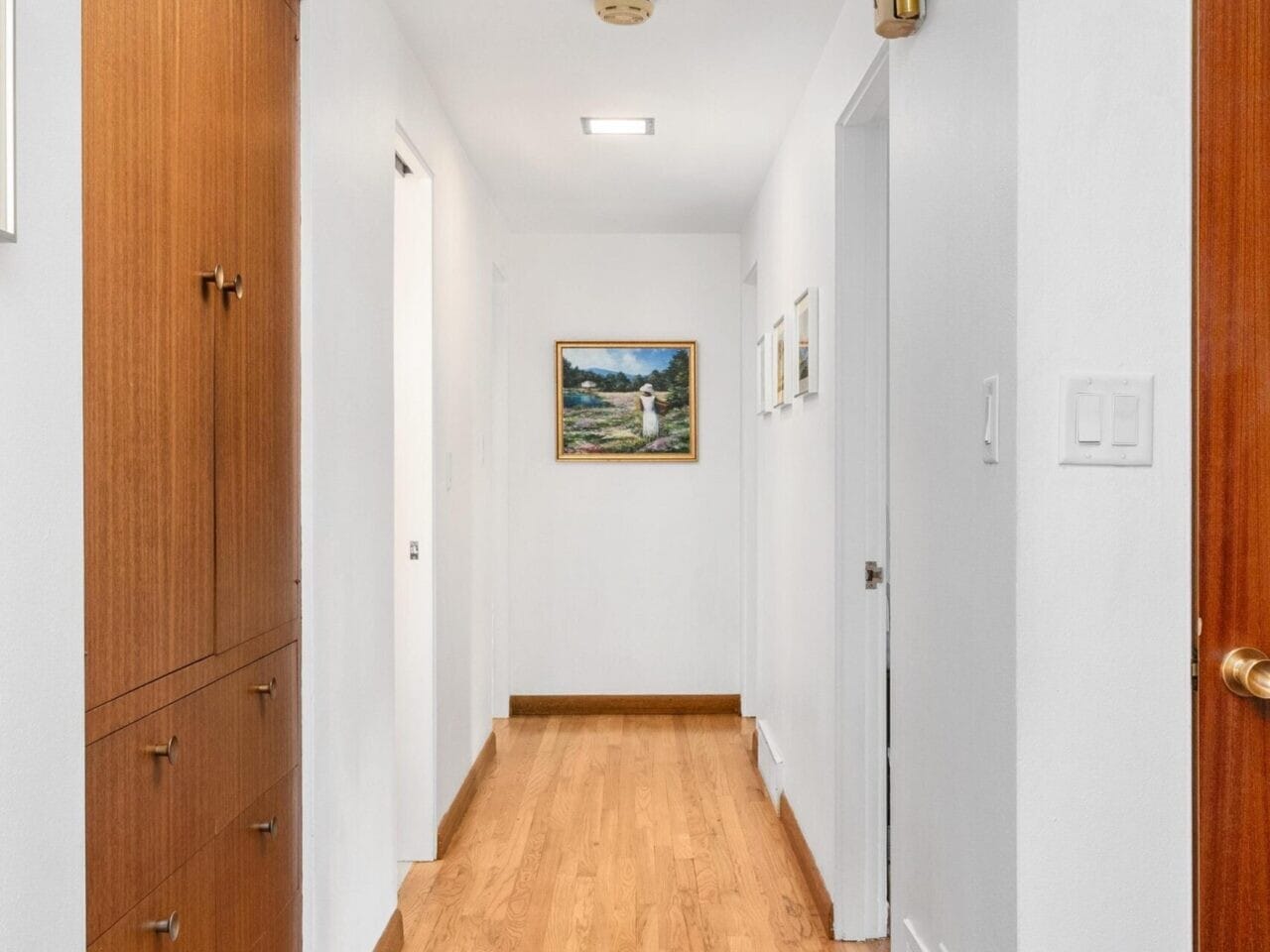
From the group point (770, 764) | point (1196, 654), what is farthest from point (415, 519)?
point (1196, 654)

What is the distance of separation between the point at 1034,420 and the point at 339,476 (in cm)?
149

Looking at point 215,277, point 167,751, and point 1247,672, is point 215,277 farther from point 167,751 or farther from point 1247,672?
point 1247,672

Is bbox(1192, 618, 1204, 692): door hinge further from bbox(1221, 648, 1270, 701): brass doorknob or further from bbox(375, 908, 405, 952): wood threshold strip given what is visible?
bbox(375, 908, 405, 952): wood threshold strip

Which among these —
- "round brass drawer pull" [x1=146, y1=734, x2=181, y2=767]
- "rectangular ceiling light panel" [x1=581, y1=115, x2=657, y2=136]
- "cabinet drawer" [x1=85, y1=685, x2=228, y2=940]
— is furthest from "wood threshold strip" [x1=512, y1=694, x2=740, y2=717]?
"round brass drawer pull" [x1=146, y1=734, x2=181, y2=767]

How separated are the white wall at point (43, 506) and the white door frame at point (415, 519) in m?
2.19

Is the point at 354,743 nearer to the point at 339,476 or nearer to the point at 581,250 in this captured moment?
the point at 339,476

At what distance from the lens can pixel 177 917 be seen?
151cm

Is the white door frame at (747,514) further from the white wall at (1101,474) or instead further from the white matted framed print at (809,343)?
the white wall at (1101,474)

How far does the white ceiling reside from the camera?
9.18ft

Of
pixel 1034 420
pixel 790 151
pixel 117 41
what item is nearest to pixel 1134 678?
pixel 1034 420

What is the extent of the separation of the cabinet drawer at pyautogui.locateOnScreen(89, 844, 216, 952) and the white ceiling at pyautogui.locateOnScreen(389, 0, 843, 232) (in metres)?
2.10

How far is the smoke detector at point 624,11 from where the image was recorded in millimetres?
2617

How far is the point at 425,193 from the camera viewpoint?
3.43m

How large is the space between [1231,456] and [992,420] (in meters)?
0.31
